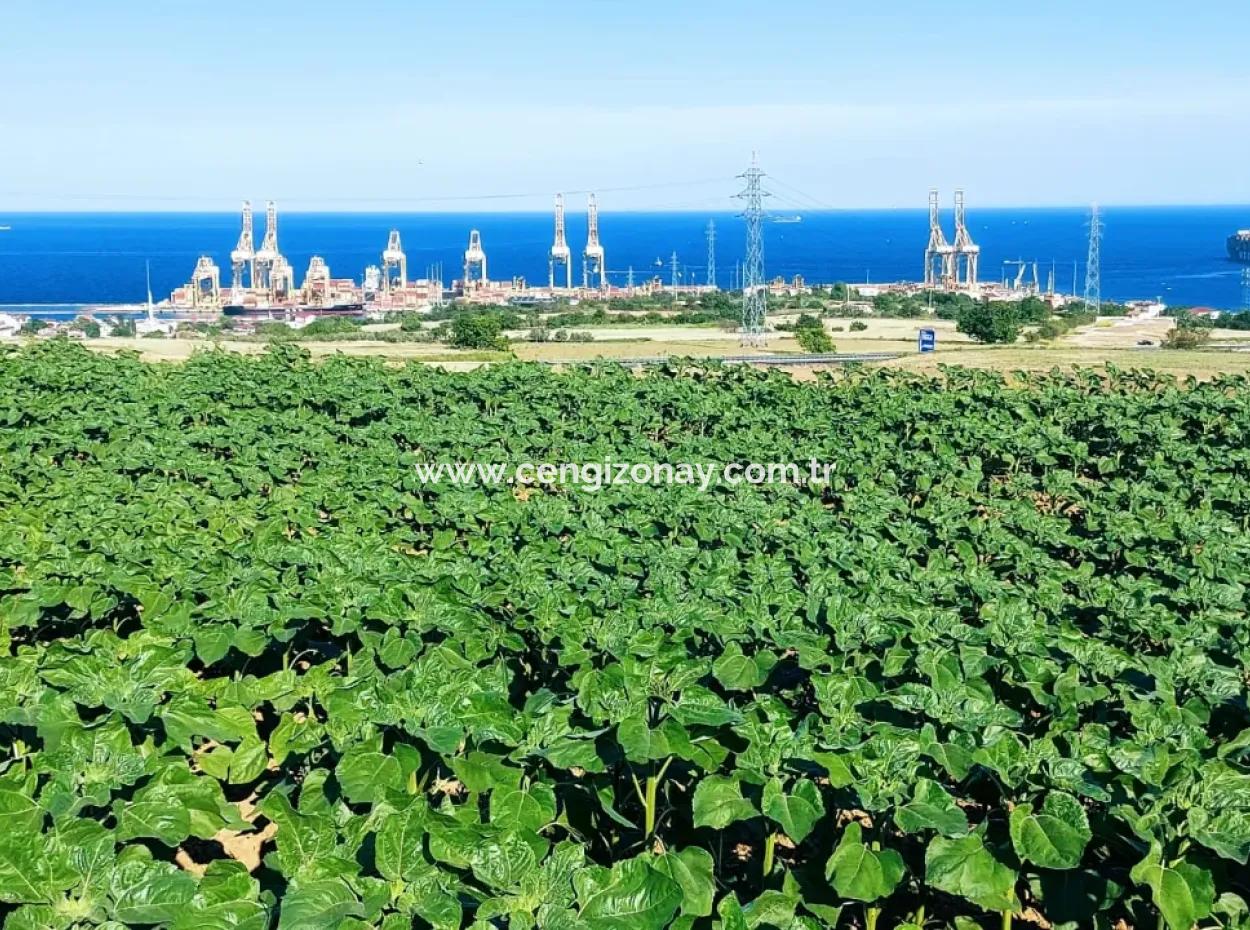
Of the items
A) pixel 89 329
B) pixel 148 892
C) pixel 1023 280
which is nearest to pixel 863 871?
pixel 148 892

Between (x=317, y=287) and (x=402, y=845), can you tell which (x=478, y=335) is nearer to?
(x=402, y=845)

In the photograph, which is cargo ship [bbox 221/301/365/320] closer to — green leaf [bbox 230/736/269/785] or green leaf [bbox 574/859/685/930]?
green leaf [bbox 230/736/269/785]

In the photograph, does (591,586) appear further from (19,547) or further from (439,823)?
(19,547)

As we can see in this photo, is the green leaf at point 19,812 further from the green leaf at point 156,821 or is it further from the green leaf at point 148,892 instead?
the green leaf at point 148,892

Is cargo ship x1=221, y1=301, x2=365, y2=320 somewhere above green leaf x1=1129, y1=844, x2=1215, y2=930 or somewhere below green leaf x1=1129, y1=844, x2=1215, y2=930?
below

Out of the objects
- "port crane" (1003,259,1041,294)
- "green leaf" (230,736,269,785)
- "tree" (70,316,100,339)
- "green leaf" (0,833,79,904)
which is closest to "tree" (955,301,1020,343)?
"tree" (70,316,100,339)

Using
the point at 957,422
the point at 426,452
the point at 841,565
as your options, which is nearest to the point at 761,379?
the point at 957,422
